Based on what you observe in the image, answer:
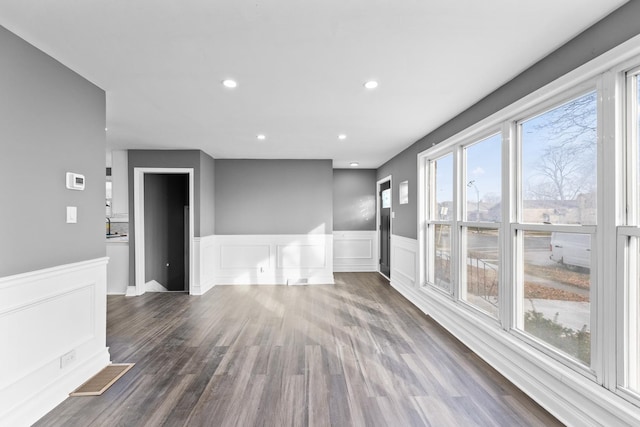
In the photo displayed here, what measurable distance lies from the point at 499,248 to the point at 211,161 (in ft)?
16.5

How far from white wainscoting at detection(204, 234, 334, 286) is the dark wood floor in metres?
1.63

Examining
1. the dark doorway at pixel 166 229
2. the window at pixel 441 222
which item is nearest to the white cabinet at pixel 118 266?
the dark doorway at pixel 166 229

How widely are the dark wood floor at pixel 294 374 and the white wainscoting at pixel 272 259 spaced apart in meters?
1.63

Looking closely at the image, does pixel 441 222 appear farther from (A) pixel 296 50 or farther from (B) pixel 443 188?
(A) pixel 296 50

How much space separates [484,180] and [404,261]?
2.41 m

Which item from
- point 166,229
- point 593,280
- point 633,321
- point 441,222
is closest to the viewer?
point 633,321

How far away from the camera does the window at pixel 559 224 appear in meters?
1.96

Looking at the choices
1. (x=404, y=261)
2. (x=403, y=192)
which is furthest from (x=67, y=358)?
(x=403, y=192)

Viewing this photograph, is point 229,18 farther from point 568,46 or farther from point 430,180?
point 430,180

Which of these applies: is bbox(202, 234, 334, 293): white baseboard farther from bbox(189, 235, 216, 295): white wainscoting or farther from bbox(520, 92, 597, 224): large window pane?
bbox(520, 92, 597, 224): large window pane

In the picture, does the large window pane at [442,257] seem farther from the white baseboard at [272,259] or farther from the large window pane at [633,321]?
the white baseboard at [272,259]

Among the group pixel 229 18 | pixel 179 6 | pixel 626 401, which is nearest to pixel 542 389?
pixel 626 401

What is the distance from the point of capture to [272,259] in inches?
237

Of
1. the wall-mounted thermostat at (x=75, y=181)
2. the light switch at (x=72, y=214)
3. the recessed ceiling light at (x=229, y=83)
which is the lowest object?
the light switch at (x=72, y=214)
